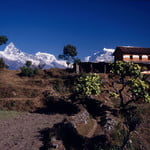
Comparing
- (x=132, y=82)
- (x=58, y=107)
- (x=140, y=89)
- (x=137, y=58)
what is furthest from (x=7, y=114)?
(x=137, y=58)

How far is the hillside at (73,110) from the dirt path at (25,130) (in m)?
0.47

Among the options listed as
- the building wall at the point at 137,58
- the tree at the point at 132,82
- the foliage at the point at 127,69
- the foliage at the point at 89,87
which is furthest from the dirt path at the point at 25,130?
the building wall at the point at 137,58

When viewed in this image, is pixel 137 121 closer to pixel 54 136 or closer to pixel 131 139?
pixel 131 139

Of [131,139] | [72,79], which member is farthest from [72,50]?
[131,139]

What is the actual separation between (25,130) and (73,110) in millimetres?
8690

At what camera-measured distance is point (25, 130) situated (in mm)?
20000

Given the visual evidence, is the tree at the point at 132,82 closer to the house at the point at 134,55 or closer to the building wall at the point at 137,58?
the house at the point at 134,55

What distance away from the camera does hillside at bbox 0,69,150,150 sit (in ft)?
56.7

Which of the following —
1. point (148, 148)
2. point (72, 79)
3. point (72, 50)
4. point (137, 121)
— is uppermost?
point (72, 50)

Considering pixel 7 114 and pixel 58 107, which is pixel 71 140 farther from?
pixel 7 114

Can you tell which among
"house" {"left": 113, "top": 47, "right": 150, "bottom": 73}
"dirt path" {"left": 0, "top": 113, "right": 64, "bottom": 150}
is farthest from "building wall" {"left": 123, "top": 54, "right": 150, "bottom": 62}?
"dirt path" {"left": 0, "top": 113, "right": 64, "bottom": 150}

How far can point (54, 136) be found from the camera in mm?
16562

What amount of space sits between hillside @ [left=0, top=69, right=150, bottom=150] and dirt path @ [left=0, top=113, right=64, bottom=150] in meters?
0.47

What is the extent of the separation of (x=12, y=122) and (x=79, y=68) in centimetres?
2708
